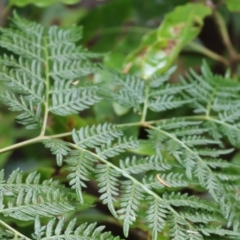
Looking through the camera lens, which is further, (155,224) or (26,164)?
(26,164)

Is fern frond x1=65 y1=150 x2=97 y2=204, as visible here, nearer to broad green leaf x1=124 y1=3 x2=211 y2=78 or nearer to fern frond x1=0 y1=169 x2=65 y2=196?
fern frond x1=0 y1=169 x2=65 y2=196

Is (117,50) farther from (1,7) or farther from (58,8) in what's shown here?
(1,7)

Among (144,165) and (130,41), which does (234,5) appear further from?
(144,165)

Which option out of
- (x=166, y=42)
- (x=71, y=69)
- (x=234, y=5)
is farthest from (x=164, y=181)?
(x=234, y=5)

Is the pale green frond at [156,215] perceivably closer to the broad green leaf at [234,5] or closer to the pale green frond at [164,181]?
the pale green frond at [164,181]

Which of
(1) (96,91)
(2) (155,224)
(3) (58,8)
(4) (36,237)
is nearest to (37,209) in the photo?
(4) (36,237)

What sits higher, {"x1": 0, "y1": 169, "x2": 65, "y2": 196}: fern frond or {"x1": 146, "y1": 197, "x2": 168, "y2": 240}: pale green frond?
{"x1": 0, "y1": 169, "x2": 65, "y2": 196}: fern frond

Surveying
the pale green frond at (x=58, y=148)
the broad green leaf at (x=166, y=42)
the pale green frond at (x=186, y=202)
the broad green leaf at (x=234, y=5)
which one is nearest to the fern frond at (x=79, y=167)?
the pale green frond at (x=58, y=148)

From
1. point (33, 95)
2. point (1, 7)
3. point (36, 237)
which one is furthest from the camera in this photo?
point (1, 7)

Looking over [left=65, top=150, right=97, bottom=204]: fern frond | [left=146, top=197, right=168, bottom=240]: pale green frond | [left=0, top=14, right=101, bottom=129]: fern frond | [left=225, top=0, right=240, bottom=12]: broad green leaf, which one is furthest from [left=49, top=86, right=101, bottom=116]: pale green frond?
[left=225, top=0, right=240, bottom=12]: broad green leaf
